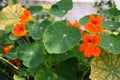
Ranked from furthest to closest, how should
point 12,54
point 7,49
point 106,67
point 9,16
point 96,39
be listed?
point 9,16, point 7,49, point 12,54, point 106,67, point 96,39

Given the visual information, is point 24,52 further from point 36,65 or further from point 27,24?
point 27,24

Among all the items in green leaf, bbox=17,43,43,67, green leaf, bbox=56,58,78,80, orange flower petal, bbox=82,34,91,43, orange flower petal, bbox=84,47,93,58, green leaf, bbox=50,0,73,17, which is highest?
green leaf, bbox=50,0,73,17

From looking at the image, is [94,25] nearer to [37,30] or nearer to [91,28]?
[91,28]

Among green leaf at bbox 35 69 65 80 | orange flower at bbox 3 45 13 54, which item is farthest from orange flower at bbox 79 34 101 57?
orange flower at bbox 3 45 13 54

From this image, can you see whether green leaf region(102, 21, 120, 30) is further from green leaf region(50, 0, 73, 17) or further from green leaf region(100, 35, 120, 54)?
green leaf region(50, 0, 73, 17)

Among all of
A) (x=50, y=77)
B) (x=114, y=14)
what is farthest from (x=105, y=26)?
(x=50, y=77)

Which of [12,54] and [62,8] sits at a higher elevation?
[62,8]

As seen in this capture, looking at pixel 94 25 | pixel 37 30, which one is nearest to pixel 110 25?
pixel 94 25
